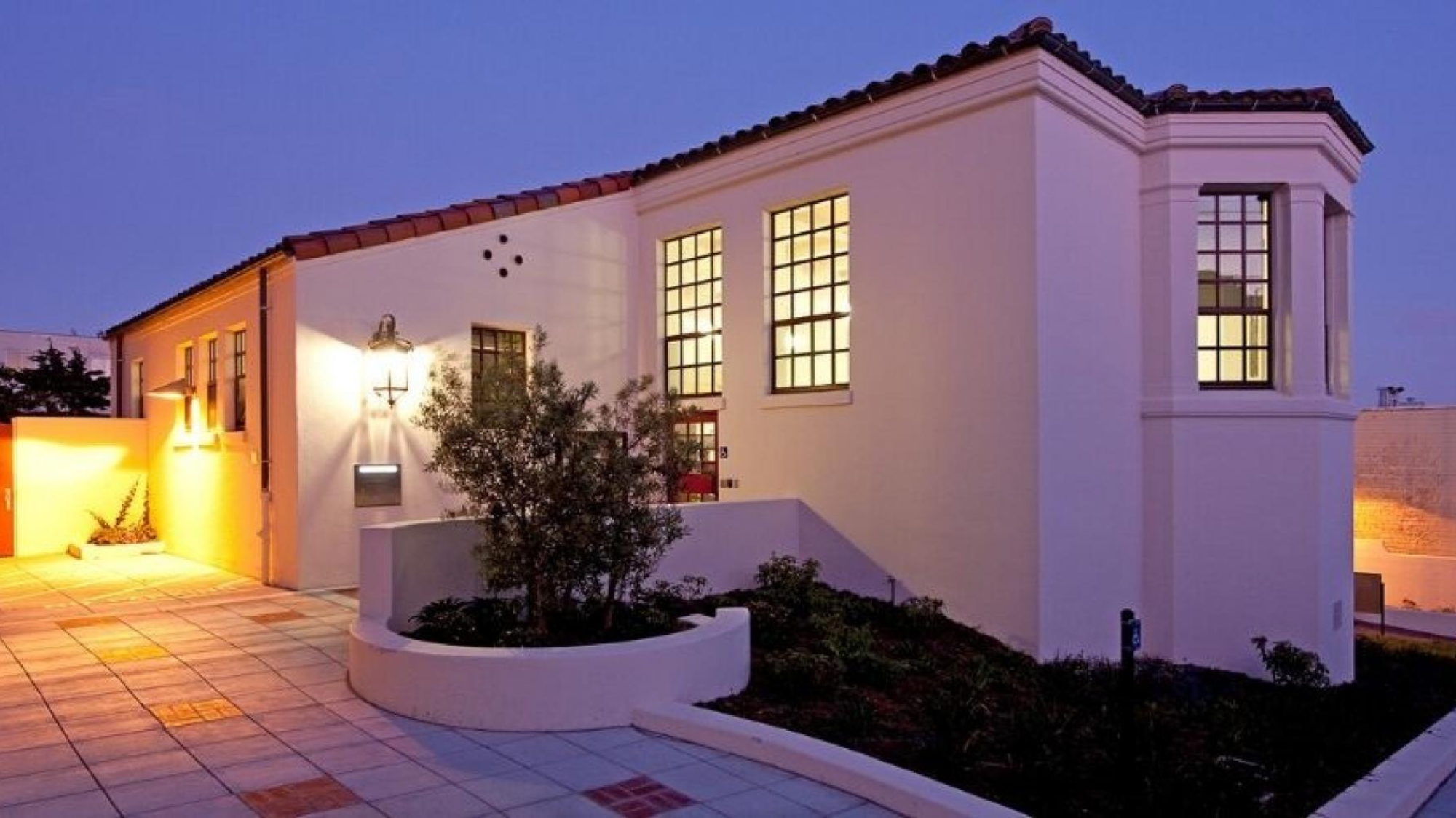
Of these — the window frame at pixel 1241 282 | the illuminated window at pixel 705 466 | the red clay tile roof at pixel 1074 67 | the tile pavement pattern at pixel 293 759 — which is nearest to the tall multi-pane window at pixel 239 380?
the tile pavement pattern at pixel 293 759

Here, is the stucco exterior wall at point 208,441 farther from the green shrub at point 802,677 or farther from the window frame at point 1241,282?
the window frame at point 1241,282

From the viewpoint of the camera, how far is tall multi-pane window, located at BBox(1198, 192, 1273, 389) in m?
10.2

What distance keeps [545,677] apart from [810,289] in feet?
20.6

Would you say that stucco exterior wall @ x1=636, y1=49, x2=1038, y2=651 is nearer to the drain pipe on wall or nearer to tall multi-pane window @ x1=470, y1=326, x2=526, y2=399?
tall multi-pane window @ x1=470, y1=326, x2=526, y2=399

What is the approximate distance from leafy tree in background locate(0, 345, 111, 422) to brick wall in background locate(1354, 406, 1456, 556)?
1102 inches

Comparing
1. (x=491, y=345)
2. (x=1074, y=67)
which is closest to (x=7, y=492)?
(x=491, y=345)

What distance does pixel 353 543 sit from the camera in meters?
10.4

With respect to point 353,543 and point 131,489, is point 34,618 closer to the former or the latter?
point 353,543

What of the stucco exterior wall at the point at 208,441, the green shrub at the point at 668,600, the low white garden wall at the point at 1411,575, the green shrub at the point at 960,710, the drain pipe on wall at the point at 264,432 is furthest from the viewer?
the low white garden wall at the point at 1411,575

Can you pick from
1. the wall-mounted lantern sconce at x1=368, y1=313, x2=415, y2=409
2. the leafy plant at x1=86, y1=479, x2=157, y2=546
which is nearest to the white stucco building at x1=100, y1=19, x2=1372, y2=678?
the wall-mounted lantern sconce at x1=368, y1=313, x2=415, y2=409

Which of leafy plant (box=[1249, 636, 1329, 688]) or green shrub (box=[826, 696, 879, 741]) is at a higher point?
green shrub (box=[826, 696, 879, 741])

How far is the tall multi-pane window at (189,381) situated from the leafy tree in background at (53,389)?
10854 millimetres

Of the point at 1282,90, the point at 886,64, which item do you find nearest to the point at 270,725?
the point at 1282,90

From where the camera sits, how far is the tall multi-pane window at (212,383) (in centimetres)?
1275
